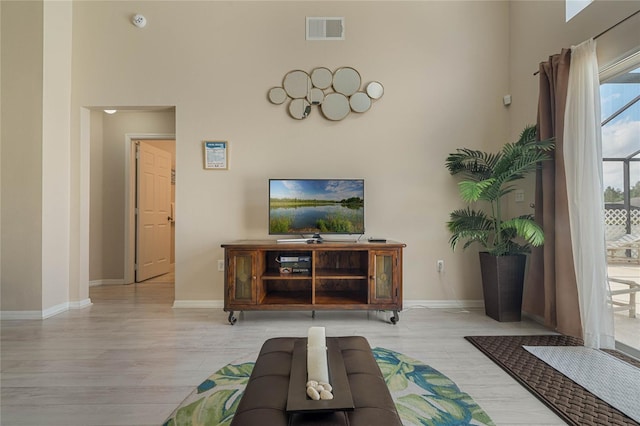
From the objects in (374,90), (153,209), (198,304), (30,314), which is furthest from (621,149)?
(153,209)

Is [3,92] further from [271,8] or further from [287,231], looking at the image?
[287,231]

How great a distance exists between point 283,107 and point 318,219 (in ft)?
4.27

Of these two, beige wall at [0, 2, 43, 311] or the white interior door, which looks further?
the white interior door

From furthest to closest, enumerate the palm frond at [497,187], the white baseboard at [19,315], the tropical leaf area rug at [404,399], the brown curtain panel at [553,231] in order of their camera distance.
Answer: the white baseboard at [19,315] → the palm frond at [497,187] → the brown curtain panel at [553,231] → the tropical leaf area rug at [404,399]

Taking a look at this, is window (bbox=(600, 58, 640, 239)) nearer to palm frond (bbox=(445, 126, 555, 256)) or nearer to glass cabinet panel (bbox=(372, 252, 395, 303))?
palm frond (bbox=(445, 126, 555, 256))

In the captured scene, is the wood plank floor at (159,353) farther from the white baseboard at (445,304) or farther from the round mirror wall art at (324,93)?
the round mirror wall art at (324,93)

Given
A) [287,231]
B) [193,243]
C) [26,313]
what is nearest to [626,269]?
[287,231]

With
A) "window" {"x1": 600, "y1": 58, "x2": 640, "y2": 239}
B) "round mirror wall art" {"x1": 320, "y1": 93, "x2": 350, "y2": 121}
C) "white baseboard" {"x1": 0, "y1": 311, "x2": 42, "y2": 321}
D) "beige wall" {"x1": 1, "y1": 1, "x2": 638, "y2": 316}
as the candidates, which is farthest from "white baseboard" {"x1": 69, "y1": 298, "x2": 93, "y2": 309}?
"window" {"x1": 600, "y1": 58, "x2": 640, "y2": 239}

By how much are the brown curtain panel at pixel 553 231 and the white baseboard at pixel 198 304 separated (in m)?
3.05

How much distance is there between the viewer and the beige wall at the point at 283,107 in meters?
3.31

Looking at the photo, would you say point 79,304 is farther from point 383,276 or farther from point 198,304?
point 383,276

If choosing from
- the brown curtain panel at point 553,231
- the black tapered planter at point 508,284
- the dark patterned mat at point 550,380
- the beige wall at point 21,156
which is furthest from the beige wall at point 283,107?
the dark patterned mat at point 550,380

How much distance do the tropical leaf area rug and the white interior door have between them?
340 centimetres

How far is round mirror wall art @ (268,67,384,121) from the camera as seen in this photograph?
10.8 feet
